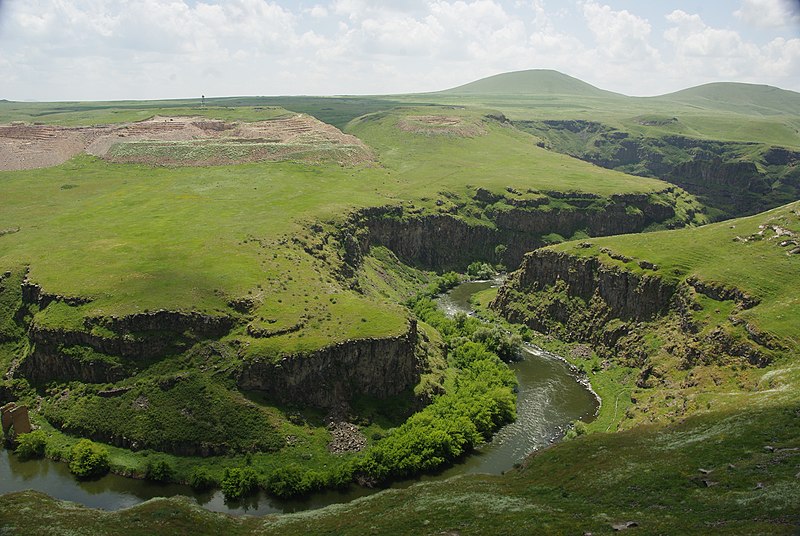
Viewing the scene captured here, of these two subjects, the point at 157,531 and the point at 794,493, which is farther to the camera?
the point at 157,531

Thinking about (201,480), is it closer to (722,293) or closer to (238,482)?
(238,482)

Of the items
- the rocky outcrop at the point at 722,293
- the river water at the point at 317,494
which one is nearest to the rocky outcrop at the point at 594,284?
the rocky outcrop at the point at 722,293

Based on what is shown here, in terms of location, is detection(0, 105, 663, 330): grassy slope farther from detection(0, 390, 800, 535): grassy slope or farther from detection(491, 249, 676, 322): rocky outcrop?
detection(491, 249, 676, 322): rocky outcrop

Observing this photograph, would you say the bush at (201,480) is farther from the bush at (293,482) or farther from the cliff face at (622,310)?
the cliff face at (622,310)

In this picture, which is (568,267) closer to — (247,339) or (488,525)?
(247,339)

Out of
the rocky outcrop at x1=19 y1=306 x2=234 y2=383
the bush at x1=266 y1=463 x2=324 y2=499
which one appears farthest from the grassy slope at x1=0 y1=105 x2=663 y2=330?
the bush at x1=266 y1=463 x2=324 y2=499

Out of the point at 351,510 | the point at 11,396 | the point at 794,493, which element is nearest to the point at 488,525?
the point at 351,510
